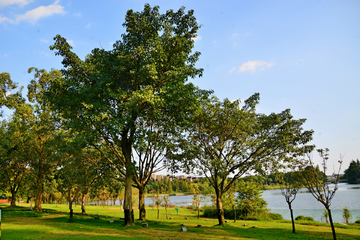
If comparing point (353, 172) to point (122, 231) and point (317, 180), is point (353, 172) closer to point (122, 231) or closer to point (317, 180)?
point (317, 180)

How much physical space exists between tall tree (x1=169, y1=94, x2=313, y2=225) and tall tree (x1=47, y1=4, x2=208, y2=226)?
6055 millimetres

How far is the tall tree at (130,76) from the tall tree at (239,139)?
19.9 feet

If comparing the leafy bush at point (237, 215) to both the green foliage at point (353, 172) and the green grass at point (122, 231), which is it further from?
the green foliage at point (353, 172)

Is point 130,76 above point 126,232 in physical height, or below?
above

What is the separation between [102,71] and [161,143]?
8.51m

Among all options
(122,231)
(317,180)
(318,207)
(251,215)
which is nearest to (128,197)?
(122,231)

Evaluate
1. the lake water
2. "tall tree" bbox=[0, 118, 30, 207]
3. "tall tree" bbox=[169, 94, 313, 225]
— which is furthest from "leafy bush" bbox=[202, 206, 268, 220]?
"tall tree" bbox=[0, 118, 30, 207]

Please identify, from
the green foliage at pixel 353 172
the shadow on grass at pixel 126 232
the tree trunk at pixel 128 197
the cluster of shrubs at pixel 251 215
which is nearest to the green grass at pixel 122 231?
the shadow on grass at pixel 126 232

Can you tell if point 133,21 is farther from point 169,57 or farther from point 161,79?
point 161,79

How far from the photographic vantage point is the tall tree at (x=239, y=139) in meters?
24.3

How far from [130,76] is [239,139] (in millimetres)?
14468

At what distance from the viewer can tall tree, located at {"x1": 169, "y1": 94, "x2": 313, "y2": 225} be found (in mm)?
24328

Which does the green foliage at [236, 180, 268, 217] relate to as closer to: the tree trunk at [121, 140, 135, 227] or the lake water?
the lake water

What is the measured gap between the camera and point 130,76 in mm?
20203
